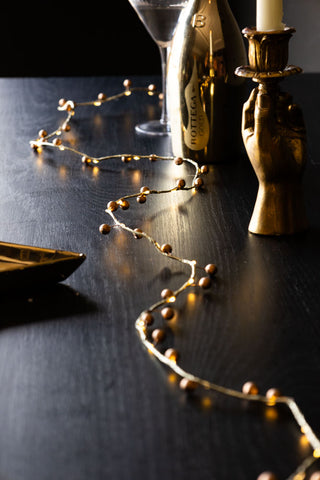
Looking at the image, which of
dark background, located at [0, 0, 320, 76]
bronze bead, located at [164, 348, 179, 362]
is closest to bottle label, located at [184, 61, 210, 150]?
bronze bead, located at [164, 348, 179, 362]

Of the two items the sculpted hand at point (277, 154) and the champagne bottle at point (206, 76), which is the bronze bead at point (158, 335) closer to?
the sculpted hand at point (277, 154)

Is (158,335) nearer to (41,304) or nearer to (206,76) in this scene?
(41,304)

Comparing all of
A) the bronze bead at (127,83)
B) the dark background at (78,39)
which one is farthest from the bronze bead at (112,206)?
the dark background at (78,39)

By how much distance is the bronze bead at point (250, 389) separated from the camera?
0.49m

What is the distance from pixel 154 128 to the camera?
121 cm

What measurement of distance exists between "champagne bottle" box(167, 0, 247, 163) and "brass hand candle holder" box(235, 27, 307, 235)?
0.78ft

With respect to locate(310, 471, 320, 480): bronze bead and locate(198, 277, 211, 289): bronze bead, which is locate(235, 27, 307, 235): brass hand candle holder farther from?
locate(310, 471, 320, 480): bronze bead

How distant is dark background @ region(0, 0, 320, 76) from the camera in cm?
257

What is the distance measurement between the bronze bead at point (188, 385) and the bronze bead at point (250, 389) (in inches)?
1.4

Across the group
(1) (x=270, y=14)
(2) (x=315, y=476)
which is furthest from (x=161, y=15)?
(2) (x=315, y=476)

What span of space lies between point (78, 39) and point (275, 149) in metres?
2.00

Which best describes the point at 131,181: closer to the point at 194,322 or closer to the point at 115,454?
the point at 194,322

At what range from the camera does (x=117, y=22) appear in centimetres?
258

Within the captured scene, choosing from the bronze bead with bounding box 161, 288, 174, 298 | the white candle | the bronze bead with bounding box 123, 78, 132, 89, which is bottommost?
the bronze bead with bounding box 123, 78, 132, 89
